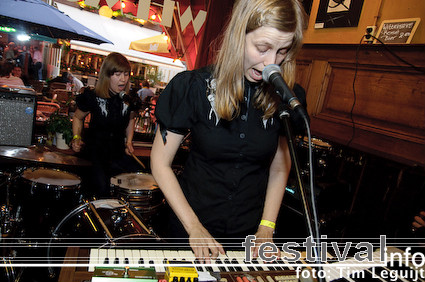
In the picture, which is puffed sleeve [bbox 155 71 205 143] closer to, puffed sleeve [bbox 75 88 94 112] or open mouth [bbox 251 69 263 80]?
open mouth [bbox 251 69 263 80]

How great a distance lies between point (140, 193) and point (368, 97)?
268 centimetres

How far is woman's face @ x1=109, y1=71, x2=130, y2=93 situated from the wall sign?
3.03 metres

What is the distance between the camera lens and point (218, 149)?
5.13 ft

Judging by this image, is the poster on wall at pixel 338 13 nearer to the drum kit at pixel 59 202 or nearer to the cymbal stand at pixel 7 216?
the drum kit at pixel 59 202

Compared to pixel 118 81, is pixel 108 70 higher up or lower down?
higher up

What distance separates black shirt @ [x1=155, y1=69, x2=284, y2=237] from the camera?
1.57 meters

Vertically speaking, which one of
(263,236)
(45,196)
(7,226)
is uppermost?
(263,236)

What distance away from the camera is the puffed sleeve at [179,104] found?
Result: 1532 millimetres

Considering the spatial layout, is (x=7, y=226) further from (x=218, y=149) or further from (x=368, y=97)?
(x=368, y=97)

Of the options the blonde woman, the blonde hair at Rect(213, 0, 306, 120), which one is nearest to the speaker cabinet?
the blonde woman

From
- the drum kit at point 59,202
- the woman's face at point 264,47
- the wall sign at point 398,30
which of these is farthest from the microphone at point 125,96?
the wall sign at point 398,30

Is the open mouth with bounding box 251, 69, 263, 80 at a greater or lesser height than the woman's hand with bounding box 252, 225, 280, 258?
greater

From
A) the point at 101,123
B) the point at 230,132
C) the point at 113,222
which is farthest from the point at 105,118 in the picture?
the point at 230,132

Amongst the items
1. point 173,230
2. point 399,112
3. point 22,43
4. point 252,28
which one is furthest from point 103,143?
point 22,43
